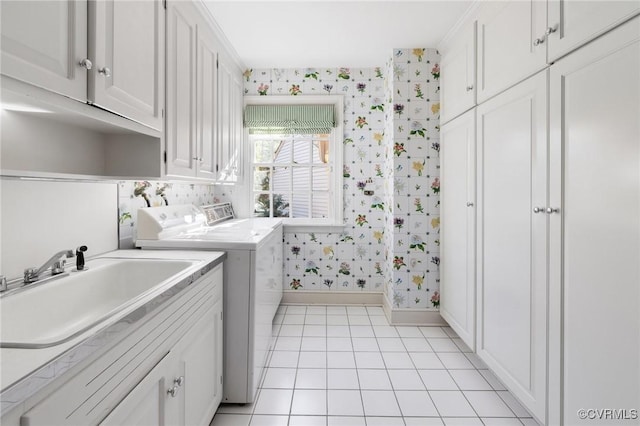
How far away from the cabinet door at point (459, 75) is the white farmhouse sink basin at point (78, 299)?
2.09 m

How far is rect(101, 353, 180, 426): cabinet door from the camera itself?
84cm

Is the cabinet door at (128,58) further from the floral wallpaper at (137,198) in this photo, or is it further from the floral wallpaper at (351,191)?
the floral wallpaper at (351,191)

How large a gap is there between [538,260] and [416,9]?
73.1 inches

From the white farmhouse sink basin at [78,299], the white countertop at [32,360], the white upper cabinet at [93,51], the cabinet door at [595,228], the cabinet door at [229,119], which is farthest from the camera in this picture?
the cabinet door at [229,119]

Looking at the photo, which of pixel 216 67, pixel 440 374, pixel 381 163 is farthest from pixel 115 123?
pixel 381 163

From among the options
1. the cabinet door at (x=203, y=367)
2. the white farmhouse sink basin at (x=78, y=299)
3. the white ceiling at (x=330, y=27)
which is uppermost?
the white ceiling at (x=330, y=27)

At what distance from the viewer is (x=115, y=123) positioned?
1156 millimetres

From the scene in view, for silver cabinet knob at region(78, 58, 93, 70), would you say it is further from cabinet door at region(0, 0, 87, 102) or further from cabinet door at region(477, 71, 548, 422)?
cabinet door at region(477, 71, 548, 422)

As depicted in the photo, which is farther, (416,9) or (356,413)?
(416,9)

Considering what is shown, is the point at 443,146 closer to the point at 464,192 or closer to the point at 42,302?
the point at 464,192

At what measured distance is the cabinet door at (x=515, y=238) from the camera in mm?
1463

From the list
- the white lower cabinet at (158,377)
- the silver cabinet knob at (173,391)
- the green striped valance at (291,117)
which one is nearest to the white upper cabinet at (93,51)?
the white lower cabinet at (158,377)

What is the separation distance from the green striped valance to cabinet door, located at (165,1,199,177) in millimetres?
1365

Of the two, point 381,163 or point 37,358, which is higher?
point 381,163
